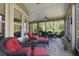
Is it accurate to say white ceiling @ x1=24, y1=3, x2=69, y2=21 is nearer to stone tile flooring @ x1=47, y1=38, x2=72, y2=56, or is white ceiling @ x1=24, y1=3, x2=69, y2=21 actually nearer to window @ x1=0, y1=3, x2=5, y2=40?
stone tile flooring @ x1=47, y1=38, x2=72, y2=56

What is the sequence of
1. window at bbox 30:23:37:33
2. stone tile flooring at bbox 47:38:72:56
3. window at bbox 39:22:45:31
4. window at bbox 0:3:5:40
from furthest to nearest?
1. stone tile flooring at bbox 47:38:72:56
2. window at bbox 39:22:45:31
3. window at bbox 30:23:37:33
4. window at bbox 0:3:5:40

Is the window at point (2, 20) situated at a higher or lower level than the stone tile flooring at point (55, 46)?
higher

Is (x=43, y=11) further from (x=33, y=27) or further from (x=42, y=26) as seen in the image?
(x=33, y=27)

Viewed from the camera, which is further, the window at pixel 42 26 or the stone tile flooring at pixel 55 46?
the stone tile flooring at pixel 55 46

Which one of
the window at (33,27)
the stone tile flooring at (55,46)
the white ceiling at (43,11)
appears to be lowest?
the stone tile flooring at (55,46)

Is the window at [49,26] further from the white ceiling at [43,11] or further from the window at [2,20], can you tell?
the window at [2,20]

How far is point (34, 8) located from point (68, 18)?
4.32ft

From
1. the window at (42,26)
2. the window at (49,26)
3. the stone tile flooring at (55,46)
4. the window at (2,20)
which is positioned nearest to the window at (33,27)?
the window at (42,26)

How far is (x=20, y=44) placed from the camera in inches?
196

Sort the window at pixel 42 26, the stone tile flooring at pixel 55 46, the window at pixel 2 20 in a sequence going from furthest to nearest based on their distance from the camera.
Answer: the stone tile flooring at pixel 55 46
the window at pixel 42 26
the window at pixel 2 20

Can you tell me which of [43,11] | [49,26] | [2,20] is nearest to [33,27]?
[49,26]

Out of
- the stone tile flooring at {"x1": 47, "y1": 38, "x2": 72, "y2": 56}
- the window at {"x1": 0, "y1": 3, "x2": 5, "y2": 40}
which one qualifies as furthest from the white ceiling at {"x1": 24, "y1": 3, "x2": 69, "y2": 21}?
the window at {"x1": 0, "y1": 3, "x2": 5, "y2": 40}

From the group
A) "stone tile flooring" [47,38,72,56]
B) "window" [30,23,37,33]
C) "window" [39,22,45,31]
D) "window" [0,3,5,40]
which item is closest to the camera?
"window" [0,3,5,40]

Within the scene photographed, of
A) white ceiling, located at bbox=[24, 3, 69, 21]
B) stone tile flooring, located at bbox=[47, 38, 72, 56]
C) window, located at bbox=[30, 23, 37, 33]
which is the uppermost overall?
white ceiling, located at bbox=[24, 3, 69, 21]
